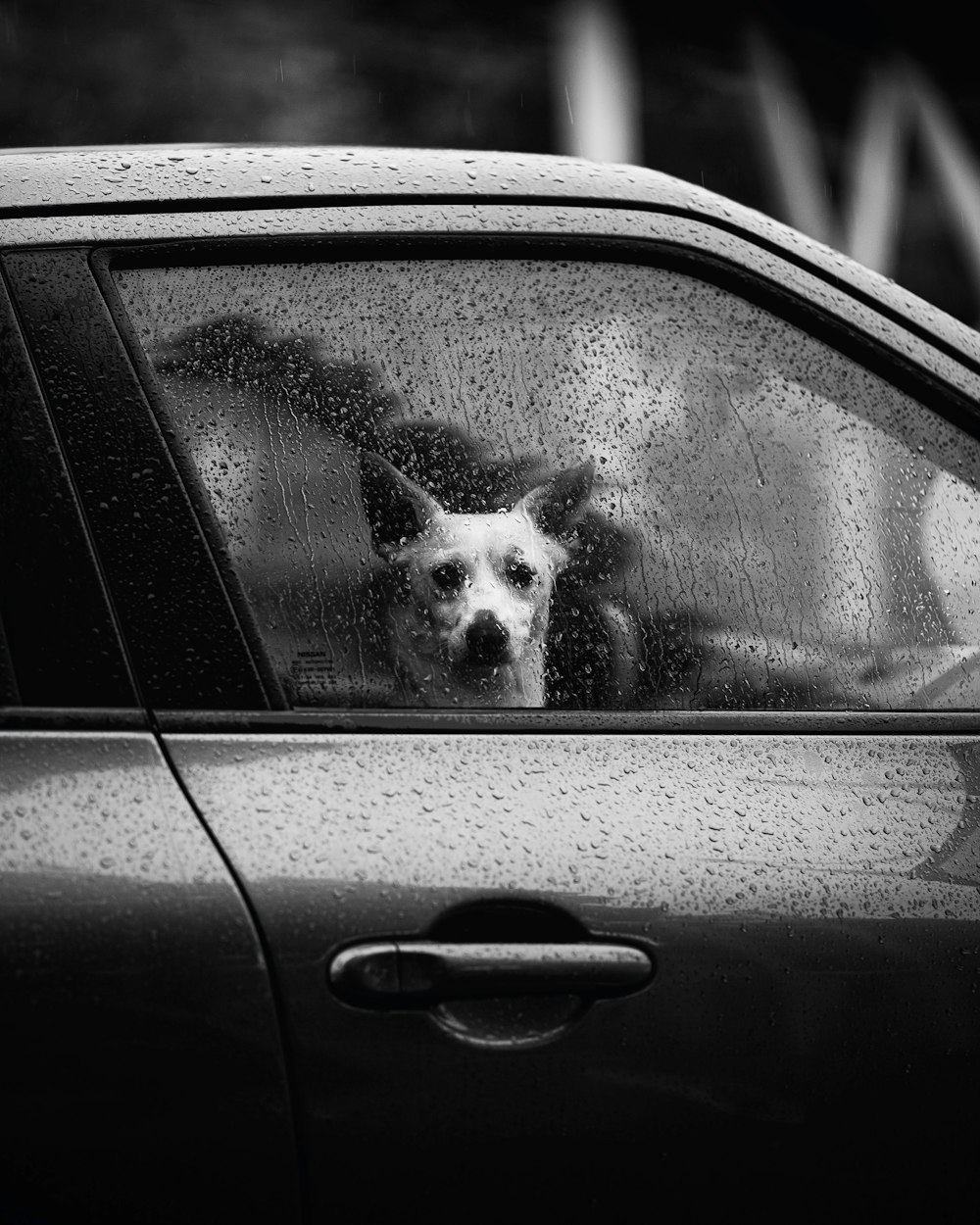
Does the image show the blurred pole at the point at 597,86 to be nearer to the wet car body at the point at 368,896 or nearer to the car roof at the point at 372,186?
the car roof at the point at 372,186

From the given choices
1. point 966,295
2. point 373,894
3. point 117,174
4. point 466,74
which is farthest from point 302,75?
point 373,894

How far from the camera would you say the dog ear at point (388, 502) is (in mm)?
1418

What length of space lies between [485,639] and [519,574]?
4.9 inches

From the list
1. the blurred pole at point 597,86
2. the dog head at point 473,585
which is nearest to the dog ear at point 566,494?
the dog head at point 473,585

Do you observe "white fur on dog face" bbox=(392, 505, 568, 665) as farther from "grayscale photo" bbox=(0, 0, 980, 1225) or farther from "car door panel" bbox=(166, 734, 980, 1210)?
"car door panel" bbox=(166, 734, 980, 1210)

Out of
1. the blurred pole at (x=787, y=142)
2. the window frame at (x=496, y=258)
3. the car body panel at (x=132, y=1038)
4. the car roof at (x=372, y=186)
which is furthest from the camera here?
the blurred pole at (x=787, y=142)

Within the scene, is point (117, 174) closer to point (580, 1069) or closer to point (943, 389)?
point (943, 389)

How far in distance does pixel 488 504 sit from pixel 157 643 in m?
0.43

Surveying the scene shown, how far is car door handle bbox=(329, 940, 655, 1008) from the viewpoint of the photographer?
44.7 inches

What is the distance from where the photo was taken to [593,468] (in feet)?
4.70

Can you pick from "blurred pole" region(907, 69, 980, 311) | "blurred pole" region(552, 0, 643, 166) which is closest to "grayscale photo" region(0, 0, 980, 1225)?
"blurred pole" region(552, 0, 643, 166)

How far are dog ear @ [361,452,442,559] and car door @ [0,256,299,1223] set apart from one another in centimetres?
37

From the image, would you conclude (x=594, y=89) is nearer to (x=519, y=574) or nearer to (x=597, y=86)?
(x=597, y=86)

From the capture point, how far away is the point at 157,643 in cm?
125
